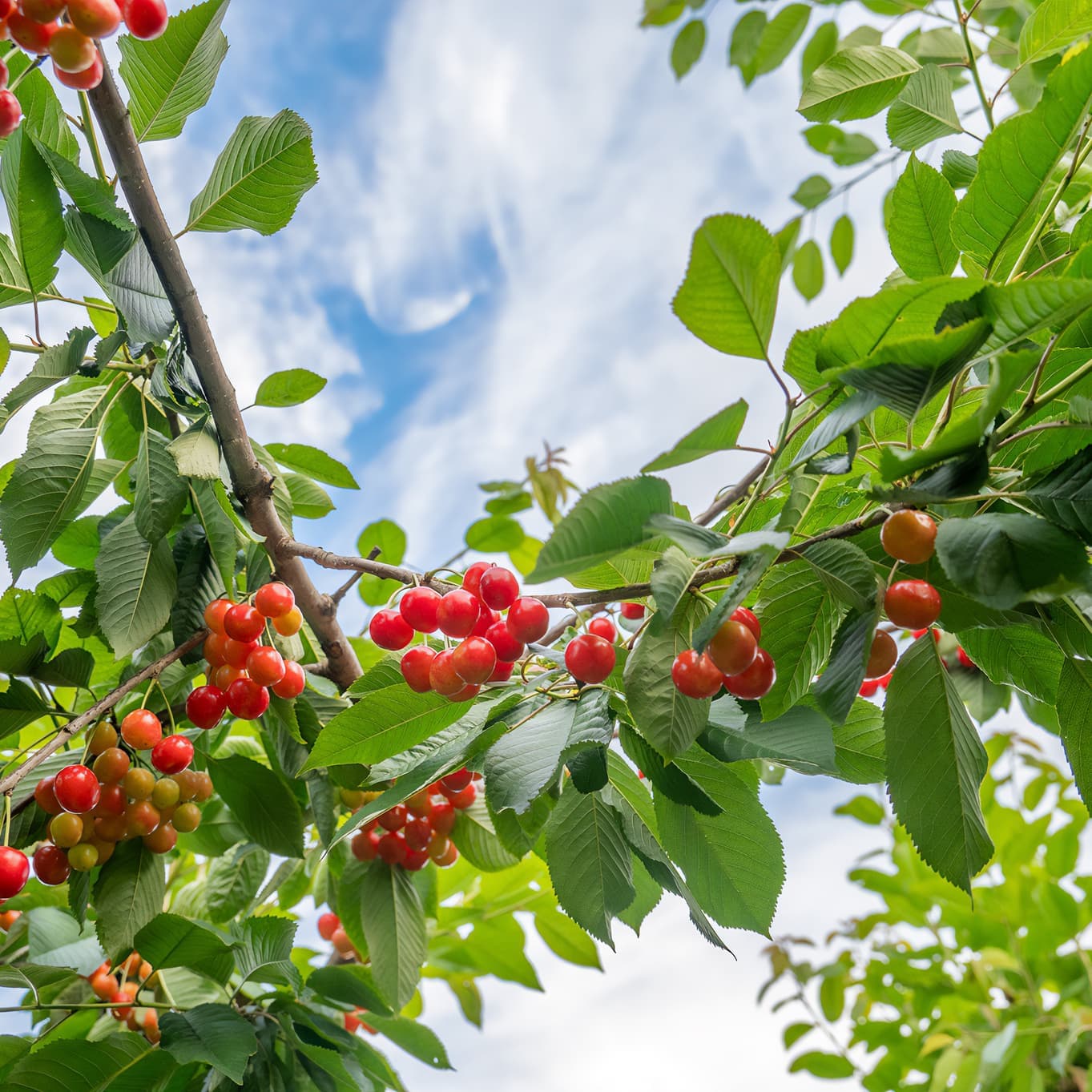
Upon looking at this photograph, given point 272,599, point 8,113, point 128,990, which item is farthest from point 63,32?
point 128,990

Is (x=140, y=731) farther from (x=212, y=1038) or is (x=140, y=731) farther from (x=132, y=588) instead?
(x=212, y=1038)

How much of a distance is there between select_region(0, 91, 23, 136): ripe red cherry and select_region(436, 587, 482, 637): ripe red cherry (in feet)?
2.06

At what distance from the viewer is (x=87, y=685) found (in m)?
1.01

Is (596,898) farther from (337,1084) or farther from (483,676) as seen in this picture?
(337,1084)

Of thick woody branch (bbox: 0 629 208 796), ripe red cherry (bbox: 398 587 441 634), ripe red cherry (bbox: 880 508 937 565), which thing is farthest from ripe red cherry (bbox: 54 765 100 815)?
ripe red cherry (bbox: 880 508 937 565)

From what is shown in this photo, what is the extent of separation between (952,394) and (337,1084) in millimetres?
963

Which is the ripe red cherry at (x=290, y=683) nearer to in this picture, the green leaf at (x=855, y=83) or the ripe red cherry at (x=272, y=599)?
the ripe red cherry at (x=272, y=599)

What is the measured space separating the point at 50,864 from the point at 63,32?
83 centimetres

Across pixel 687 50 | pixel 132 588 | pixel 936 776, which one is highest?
pixel 687 50

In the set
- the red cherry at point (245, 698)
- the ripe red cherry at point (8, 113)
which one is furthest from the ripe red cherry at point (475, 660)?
the ripe red cherry at point (8, 113)

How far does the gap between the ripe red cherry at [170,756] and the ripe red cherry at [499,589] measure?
1.38 ft

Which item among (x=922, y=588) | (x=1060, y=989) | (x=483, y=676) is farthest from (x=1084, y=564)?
(x=1060, y=989)

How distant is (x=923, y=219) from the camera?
0.70 m

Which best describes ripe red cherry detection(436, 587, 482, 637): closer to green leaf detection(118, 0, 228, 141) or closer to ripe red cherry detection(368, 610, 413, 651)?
ripe red cherry detection(368, 610, 413, 651)
